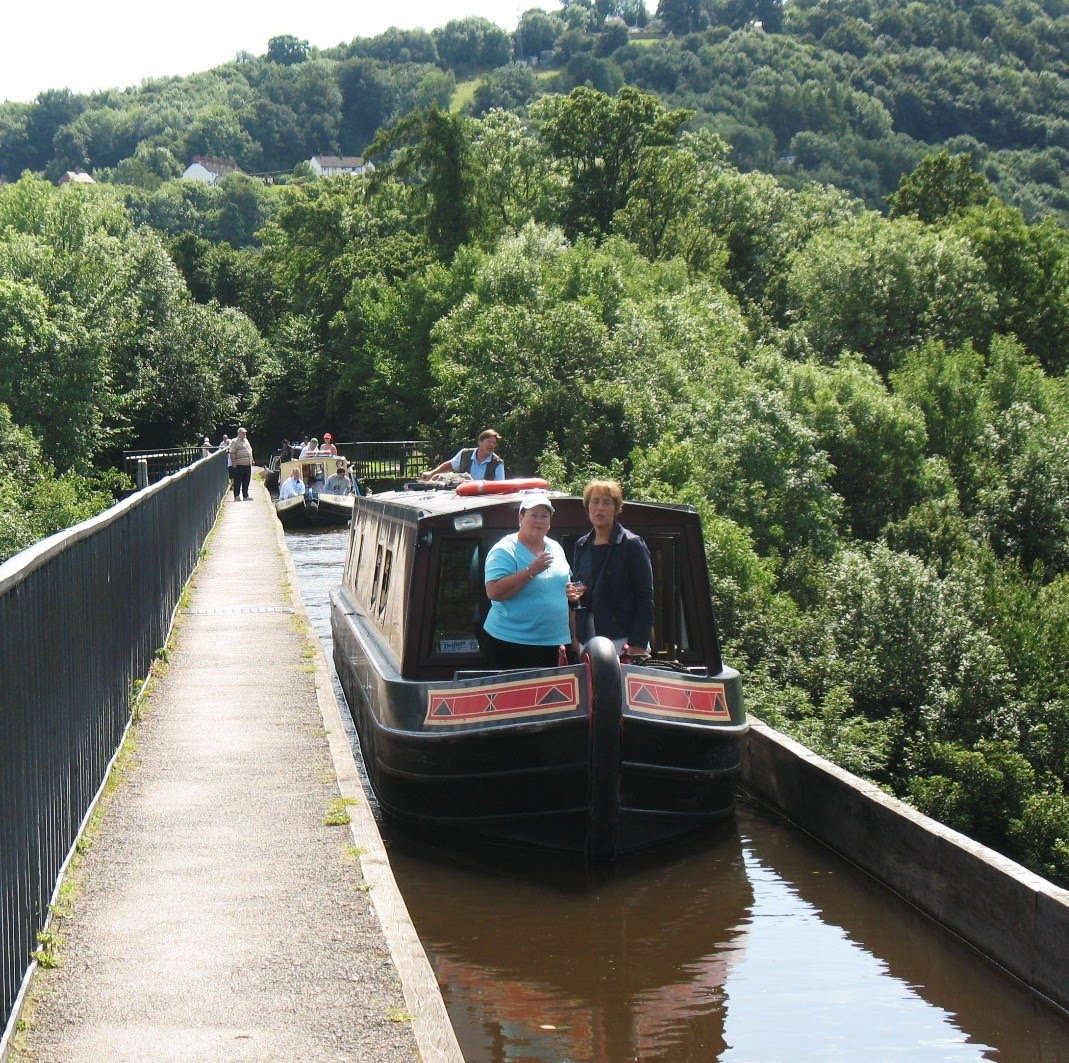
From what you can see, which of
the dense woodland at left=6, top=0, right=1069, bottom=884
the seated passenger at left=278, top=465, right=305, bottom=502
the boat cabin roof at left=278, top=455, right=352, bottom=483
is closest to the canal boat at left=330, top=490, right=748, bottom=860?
the dense woodland at left=6, top=0, right=1069, bottom=884

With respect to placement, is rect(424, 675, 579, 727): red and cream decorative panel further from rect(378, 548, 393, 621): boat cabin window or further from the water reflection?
rect(378, 548, 393, 621): boat cabin window

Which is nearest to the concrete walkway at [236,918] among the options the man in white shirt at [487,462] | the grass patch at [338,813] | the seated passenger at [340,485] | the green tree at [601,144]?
the grass patch at [338,813]

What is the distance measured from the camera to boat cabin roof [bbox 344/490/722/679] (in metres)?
→ 10.6

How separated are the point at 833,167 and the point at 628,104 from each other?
10024 cm

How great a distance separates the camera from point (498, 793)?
9664mm

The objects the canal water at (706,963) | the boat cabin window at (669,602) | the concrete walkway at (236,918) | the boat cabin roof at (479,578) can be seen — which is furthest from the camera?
the boat cabin window at (669,602)

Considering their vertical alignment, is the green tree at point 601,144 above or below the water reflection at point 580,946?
above

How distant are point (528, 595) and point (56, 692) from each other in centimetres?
348

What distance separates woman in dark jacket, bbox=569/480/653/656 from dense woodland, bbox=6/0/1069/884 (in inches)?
249

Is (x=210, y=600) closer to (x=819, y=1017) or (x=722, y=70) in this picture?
(x=819, y=1017)

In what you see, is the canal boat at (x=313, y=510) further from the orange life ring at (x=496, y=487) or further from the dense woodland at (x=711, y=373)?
the orange life ring at (x=496, y=487)

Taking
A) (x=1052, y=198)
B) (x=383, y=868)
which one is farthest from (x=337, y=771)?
(x=1052, y=198)

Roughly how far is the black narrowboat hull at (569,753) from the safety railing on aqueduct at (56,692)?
199 cm

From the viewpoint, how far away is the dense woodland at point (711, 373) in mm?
21391
